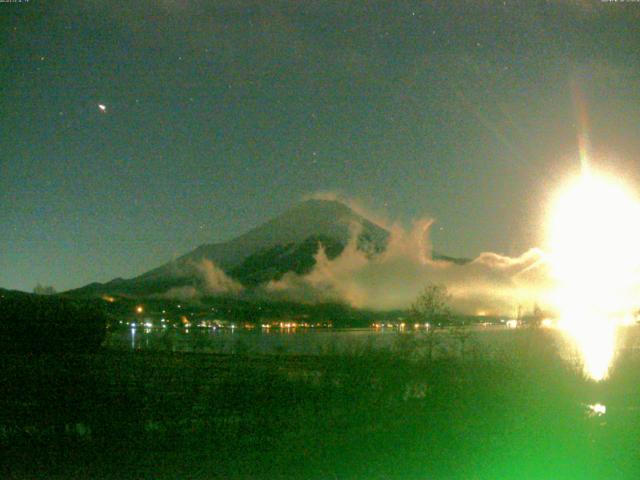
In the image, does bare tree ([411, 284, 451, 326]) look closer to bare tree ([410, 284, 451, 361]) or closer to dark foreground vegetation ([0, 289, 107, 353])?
bare tree ([410, 284, 451, 361])

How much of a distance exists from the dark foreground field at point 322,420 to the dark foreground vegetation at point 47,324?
623 cm

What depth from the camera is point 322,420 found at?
50.0ft

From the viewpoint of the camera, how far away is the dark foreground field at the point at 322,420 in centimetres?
1230

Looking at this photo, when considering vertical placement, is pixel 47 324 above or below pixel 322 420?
above

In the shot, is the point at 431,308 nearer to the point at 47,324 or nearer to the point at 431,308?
the point at 431,308

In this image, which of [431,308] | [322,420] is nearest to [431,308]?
[431,308]

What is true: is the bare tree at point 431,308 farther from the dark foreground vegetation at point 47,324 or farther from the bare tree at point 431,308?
the dark foreground vegetation at point 47,324

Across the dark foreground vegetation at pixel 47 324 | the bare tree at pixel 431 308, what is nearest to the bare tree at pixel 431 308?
the bare tree at pixel 431 308

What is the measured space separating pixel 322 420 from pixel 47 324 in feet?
59.3

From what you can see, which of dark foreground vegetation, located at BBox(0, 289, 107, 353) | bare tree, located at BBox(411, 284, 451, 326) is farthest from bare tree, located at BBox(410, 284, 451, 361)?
dark foreground vegetation, located at BBox(0, 289, 107, 353)

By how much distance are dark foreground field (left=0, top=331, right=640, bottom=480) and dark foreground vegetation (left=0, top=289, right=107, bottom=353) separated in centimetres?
623

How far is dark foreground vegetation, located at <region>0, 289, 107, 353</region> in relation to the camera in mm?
28656

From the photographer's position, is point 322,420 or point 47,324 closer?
point 322,420

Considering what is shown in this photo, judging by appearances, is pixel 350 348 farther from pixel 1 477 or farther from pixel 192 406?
pixel 1 477
